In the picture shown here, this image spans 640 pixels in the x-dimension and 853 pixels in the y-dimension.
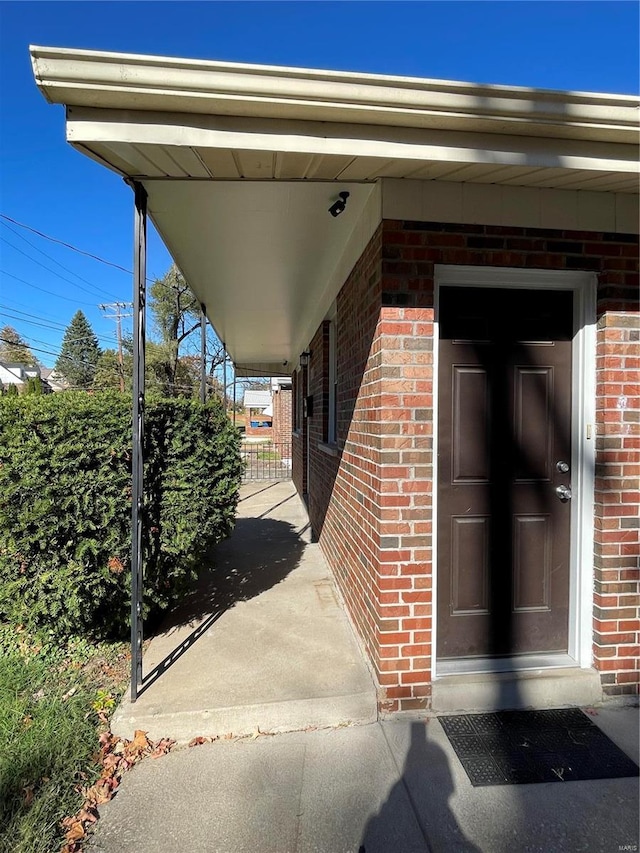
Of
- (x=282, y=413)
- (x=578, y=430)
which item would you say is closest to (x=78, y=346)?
(x=282, y=413)

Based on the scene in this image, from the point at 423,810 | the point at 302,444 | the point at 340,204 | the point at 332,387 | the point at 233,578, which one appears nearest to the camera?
the point at 423,810

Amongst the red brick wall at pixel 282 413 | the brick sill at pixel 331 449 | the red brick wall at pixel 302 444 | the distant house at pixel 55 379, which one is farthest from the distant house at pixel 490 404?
the distant house at pixel 55 379

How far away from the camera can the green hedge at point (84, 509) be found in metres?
2.59

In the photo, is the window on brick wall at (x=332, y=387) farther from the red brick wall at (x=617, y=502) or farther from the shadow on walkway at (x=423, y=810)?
the shadow on walkway at (x=423, y=810)

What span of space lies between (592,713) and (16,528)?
3.34 metres

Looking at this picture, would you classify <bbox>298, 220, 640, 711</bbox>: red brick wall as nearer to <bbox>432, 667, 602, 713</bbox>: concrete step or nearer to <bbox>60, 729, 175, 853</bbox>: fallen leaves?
<bbox>432, 667, 602, 713</bbox>: concrete step

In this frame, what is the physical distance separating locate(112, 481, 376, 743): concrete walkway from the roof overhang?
2535mm

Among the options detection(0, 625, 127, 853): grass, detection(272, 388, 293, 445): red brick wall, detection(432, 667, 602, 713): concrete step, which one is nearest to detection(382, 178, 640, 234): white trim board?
detection(432, 667, 602, 713): concrete step

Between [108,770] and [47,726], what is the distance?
0.50m

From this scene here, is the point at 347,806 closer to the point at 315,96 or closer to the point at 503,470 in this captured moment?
the point at 503,470

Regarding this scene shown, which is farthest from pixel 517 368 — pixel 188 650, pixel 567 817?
pixel 188 650

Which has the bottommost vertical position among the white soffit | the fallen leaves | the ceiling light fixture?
the fallen leaves

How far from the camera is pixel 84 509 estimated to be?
2.62 m

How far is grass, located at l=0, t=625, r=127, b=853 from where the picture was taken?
5.72ft
